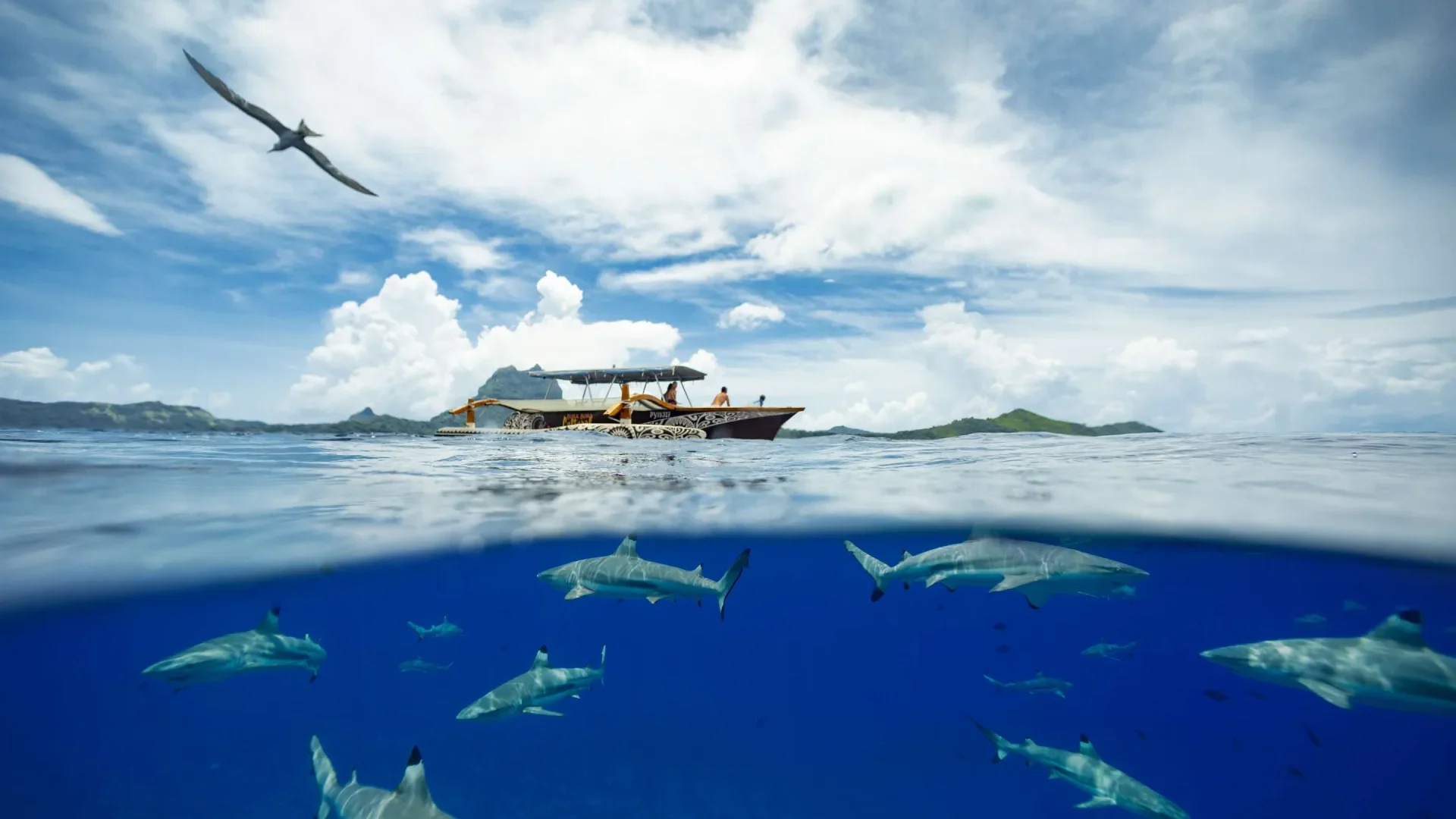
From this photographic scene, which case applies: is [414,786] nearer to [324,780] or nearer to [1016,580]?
[324,780]

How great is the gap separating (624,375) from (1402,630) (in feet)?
125

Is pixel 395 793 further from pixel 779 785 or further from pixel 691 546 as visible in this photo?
pixel 779 785

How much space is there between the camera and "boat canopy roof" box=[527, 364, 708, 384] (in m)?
39.5

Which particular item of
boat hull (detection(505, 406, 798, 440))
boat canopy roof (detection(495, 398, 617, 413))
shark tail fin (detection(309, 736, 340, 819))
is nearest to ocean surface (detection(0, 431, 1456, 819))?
shark tail fin (detection(309, 736, 340, 819))

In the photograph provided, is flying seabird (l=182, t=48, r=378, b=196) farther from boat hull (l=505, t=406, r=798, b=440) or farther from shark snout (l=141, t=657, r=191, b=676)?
boat hull (l=505, t=406, r=798, b=440)

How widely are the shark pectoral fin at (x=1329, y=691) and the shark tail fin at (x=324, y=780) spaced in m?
8.32

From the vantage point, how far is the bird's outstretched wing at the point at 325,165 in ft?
31.2

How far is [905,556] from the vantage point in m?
7.55

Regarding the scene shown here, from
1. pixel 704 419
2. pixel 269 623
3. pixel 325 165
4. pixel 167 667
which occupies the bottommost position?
pixel 167 667

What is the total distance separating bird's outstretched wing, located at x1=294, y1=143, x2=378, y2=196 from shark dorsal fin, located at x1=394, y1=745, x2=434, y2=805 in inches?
314

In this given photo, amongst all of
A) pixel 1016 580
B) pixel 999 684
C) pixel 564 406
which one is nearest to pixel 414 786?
pixel 1016 580

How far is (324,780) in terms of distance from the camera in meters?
5.06

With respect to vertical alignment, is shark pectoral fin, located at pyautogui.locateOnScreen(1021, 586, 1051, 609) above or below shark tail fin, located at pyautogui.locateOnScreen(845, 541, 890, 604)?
below

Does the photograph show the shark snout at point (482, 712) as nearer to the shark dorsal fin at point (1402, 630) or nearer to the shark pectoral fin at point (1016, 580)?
the shark pectoral fin at point (1016, 580)
